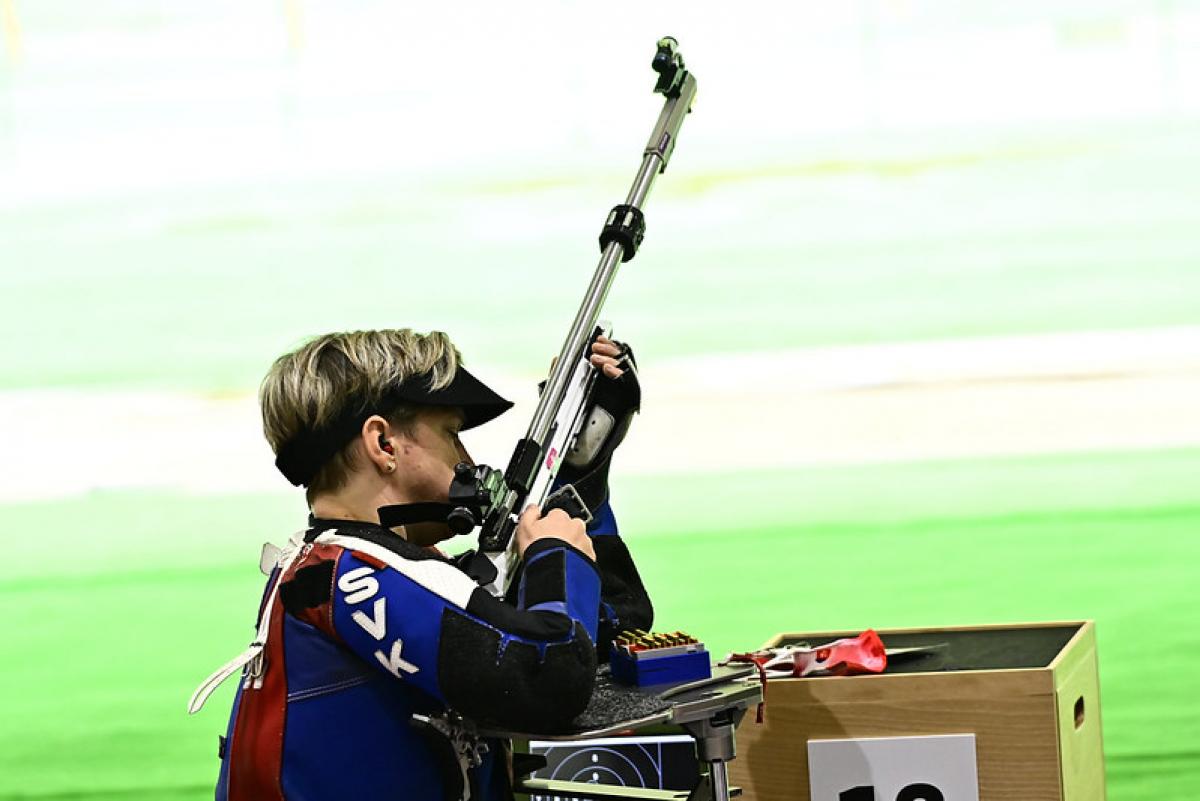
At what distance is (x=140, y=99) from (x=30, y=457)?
881 millimetres

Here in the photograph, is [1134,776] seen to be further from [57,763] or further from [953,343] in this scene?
[57,763]

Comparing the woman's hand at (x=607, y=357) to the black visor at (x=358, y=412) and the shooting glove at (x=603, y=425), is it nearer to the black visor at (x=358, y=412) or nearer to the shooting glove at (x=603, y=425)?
the shooting glove at (x=603, y=425)

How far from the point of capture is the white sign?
75.2 inches

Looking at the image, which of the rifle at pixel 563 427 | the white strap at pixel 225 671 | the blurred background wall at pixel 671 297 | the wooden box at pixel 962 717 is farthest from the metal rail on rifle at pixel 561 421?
the blurred background wall at pixel 671 297

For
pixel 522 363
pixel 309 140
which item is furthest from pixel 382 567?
pixel 309 140

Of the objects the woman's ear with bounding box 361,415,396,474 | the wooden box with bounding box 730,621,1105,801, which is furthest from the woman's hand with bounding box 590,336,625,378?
the wooden box with bounding box 730,621,1105,801

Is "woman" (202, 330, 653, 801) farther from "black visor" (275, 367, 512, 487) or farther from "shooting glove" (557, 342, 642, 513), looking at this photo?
"shooting glove" (557, 342, 642, 513)

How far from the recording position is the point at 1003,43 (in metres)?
3.45

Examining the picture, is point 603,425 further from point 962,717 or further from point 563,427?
point 962,717

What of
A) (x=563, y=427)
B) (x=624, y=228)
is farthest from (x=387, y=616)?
(x=624, y=228)

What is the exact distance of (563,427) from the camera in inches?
76.5

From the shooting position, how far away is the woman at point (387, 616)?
60.7 inches

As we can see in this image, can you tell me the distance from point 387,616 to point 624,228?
0.66m

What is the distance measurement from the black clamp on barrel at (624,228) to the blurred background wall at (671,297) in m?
1.52
